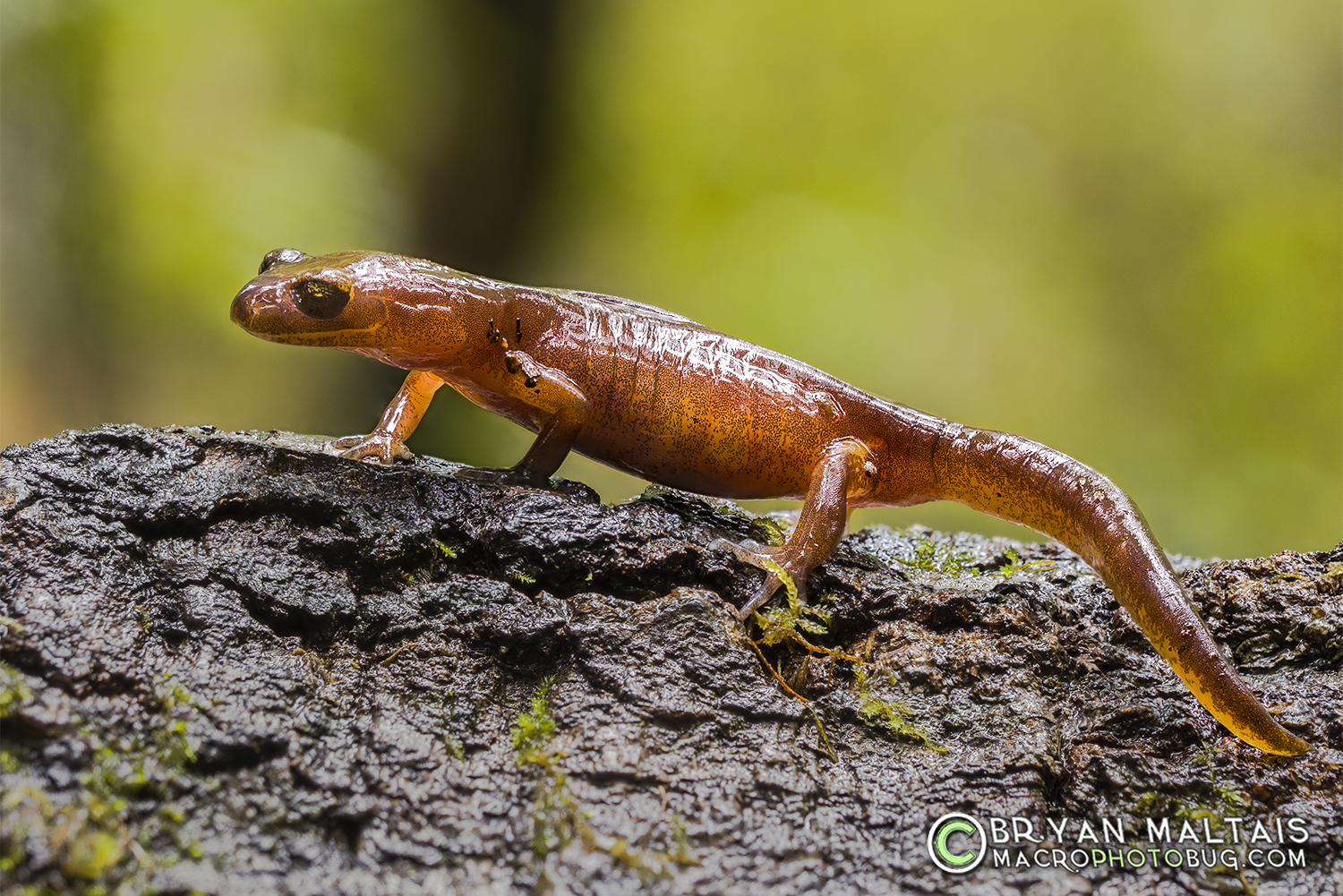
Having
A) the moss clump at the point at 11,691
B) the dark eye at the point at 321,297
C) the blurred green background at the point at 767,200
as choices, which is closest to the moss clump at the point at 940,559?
the dark eye at the point at 321,297

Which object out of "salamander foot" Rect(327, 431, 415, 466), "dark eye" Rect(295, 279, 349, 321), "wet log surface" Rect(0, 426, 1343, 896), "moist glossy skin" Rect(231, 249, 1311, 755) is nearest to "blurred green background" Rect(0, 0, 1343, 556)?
"salamander foot" Rect(327, 431, 415, 466)

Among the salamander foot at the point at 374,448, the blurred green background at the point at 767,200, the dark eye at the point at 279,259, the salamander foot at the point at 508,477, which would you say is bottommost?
the salamander foot at the point at 508,477

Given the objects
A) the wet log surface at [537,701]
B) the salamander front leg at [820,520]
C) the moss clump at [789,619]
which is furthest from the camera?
the salamander front leg at [820,520]

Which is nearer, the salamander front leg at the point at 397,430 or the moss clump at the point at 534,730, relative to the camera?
the moss clump at the point at 534,730

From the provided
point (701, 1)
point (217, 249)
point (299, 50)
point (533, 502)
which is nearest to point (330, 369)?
point (217, 249)

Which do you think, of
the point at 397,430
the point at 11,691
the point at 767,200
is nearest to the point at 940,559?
the point at 397,430

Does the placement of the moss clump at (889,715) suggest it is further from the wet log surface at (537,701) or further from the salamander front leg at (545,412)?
the salamander front leg at (545,412)

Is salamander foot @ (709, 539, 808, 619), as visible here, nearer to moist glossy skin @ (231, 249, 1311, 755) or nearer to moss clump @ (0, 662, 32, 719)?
moist glossy skin @ (231, 249, 1311, 755)

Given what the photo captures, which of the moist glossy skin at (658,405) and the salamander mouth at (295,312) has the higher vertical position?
the moist glossy skin at (658,405)

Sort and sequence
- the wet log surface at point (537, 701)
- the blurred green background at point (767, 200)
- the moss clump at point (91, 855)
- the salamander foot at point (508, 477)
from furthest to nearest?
the blurred green background at point (767, 200) < the salamander foot at point (508, 477) < the wet log surface at point (537, 701) < the moss clump at point (91, 855)
